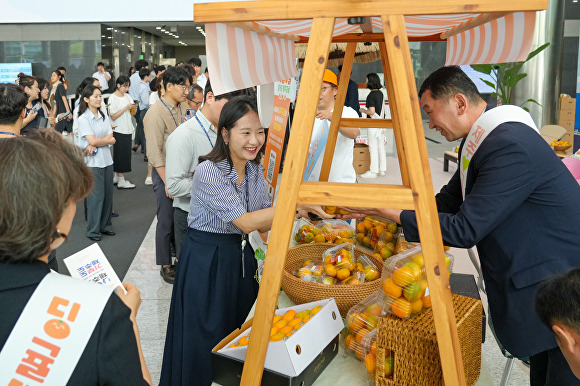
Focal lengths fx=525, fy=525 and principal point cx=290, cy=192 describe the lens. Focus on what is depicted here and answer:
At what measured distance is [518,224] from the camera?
1711mm

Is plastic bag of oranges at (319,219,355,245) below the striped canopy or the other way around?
below

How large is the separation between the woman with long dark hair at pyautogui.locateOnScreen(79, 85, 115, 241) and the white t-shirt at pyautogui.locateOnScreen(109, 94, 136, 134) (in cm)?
176

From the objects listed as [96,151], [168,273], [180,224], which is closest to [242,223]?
[180,224]

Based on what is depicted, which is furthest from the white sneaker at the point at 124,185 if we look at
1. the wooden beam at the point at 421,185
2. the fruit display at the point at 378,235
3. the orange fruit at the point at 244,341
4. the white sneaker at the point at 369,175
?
the wooden beam at the point at 421,185

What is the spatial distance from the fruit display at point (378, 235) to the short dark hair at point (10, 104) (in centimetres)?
203

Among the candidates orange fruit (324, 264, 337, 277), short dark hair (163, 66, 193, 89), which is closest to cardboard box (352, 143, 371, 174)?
short dark hair (163, 66, 193, 89)

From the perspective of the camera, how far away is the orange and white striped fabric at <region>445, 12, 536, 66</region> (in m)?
1.53

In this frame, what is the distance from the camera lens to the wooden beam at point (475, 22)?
1407mm

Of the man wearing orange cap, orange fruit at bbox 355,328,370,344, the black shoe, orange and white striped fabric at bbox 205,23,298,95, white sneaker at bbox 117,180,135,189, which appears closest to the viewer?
orange and white striped fabric at bbox 205,23,298,95

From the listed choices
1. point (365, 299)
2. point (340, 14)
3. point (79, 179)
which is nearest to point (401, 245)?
point (365, 299)

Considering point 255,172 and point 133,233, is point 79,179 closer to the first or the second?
point 255,172

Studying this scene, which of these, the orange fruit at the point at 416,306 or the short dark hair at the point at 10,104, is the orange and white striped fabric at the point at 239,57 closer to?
the orange fruit at the point at 416,306

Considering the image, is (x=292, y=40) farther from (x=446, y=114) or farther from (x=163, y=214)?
(x=163, y=214)

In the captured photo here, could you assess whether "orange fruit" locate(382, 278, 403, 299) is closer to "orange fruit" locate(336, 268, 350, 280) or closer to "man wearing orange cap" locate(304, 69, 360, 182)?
"orange fruit" locate(336, 268, 350, 280)
